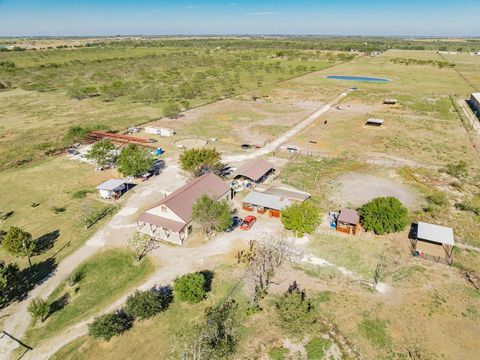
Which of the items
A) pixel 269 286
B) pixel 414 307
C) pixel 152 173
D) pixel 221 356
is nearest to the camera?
pixel 221 356

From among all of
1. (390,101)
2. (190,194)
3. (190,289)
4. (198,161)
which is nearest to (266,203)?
(190,194)

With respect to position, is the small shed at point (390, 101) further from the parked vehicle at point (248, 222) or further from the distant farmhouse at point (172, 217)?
the distant farmhouse at point (172, 217)

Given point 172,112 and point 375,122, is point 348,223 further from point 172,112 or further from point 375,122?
point 172,112

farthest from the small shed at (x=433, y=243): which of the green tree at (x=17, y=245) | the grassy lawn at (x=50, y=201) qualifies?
the green tree at (x=17, y=245)

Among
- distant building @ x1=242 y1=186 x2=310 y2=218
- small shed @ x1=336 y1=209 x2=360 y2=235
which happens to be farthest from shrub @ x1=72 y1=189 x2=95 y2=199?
small shed @ x1=336 y1=209 x2=360 y2=235

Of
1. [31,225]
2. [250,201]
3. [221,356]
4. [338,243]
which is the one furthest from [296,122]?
[221,356]

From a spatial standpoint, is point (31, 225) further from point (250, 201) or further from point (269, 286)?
point (269, 286)

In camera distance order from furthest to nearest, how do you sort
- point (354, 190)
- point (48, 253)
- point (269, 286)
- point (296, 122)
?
point (296, 122) < point (354, 190) < point (48, 253) < point (269, 286)
